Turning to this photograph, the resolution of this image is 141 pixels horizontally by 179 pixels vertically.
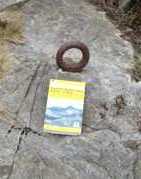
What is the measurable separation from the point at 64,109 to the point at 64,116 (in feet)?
0.15

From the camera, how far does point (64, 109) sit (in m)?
3.38

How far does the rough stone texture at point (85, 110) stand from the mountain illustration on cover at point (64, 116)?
9 centimetres

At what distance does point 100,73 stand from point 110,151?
0.66 meters

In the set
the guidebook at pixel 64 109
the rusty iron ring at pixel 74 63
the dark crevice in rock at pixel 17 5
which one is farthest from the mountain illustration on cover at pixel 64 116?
the dark crevice in rock at pixel 17 5

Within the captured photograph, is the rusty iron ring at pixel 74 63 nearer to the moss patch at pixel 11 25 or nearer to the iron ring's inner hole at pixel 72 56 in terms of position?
the iron ring's inner hole at pixel 72 56

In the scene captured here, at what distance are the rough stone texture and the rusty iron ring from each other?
5cm

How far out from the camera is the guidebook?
3369mm

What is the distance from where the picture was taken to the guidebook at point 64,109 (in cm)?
337

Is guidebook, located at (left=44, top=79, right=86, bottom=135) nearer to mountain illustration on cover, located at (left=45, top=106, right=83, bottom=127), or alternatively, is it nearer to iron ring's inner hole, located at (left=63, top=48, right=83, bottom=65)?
mountain illustration on cover, located at (left=45, top=106, right=83, bottom=127)

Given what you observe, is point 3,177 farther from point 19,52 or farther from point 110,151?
point 19,52

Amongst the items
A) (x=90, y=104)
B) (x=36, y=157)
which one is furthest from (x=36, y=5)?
(x=36, y=157)

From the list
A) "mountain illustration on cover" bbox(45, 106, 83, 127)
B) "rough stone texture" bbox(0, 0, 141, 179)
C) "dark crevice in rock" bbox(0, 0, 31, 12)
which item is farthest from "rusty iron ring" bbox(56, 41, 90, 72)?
"dark crevice in rock" bbox(0, 0, 31, 12)

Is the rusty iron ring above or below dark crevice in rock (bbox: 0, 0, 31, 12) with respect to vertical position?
above

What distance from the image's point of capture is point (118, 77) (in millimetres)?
3750
